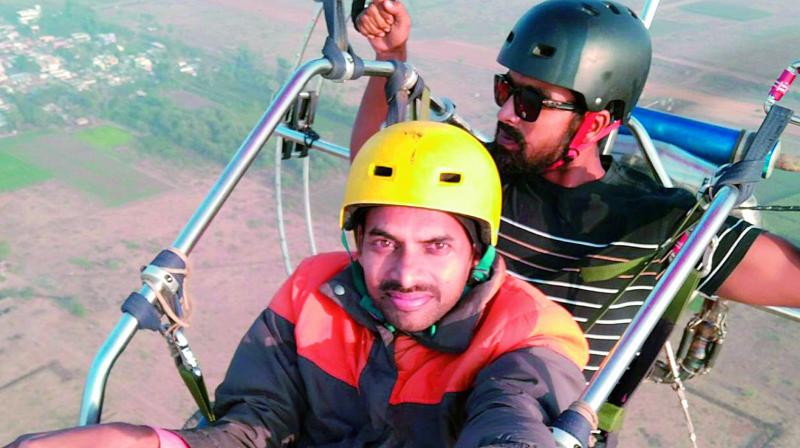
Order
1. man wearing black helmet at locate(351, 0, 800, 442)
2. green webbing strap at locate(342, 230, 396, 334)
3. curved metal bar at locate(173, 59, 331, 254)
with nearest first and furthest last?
1. green webbing strap at locate(342, 230, 396, 334)
2. curved metal bar at locate(173, 59, 331, 254)
3. man wearing black helmet at locate(351, 0, 800, 442)

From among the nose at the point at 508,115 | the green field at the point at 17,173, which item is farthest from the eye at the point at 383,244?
the green field at the point at 17,173

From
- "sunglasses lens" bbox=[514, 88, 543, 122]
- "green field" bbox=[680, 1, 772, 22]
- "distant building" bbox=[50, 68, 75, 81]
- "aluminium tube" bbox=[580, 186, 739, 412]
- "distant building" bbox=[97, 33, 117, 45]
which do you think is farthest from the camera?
"distant building" bbox=[97, 33, 117, 45]

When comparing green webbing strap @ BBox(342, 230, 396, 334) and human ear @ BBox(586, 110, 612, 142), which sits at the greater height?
human ear @ BBox(586, 110, 612, 142)

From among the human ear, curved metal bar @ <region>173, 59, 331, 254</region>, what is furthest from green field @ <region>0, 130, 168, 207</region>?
curved metal bar @ <region>173, 59, 331, 254</region>

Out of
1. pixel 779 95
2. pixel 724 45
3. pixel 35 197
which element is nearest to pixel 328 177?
pixel 35 197

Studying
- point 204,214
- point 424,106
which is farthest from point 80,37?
point 204,214

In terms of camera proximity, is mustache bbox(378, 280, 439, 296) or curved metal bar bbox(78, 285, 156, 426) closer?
curved metal bar bbox(78, 285, 156, 426)

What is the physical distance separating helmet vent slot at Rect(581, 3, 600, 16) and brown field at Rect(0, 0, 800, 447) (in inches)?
1143

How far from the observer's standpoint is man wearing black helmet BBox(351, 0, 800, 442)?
2.61 metres

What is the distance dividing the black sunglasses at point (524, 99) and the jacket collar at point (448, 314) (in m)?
0.90

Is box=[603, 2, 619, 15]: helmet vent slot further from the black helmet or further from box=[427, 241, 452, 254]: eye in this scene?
box=[427, 241, 452, 254]: eye

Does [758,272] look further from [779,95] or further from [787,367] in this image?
[787,367]

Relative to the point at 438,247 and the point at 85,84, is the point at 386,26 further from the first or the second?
the point at 85,84

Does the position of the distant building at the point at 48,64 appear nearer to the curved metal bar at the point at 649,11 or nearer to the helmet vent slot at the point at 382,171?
the curved metal bar at the point at 649,11
